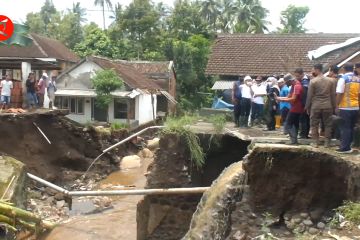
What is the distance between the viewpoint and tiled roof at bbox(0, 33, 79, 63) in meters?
30.5

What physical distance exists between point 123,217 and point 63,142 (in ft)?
21.6

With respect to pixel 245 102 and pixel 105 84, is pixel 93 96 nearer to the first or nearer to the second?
pixel 105 84

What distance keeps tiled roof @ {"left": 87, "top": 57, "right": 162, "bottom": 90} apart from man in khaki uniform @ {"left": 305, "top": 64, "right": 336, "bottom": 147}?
71.3 feet

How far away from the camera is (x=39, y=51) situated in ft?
109

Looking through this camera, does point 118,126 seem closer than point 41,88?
No

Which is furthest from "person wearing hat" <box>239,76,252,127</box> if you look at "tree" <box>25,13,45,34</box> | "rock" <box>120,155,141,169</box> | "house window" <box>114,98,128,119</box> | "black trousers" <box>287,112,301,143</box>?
"tree" <box>25,13,45,34</box>

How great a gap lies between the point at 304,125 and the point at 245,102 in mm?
2654

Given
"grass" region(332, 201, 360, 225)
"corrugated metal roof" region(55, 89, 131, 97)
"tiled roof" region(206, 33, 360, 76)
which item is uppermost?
"tiled roof" region(206, 33, 360, 76)

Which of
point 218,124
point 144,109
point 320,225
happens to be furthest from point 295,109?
point 144,109

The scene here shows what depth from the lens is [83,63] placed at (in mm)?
30656

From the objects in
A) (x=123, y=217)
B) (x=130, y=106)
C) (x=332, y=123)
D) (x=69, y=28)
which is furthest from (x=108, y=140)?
(x=69, y=28)

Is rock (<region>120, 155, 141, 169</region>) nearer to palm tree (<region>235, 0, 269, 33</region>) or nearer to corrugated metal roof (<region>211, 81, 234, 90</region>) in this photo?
corrugated metal roof (<region>211, 81, 234, 90</region>)

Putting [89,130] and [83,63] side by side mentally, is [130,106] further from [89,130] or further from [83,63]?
[89,130]
